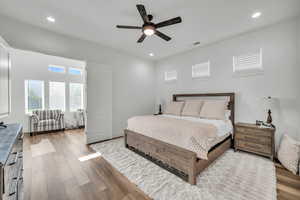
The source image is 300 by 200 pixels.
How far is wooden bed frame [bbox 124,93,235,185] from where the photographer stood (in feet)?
6.53

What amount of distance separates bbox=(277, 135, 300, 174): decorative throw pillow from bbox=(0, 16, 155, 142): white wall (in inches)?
160

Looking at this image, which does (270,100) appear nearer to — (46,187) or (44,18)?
(46,187)

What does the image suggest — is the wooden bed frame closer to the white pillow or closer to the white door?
the white pillow

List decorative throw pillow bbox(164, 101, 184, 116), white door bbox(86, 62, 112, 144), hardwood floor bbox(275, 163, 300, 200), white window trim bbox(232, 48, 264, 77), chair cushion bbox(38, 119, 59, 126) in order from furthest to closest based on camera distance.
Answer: chair cushion bbox(38, 119, 59, 126)
decorative throw pillow bbox(164, 101, 184, 116)
white door bbox(86, 62, 112, 144)
white window trim bbox(232, 48, 264, 77)
hardwood floor bbox(275, 163, 300, 200)

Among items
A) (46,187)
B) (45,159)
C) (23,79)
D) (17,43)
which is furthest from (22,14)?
(23,79)

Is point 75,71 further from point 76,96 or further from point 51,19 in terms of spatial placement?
point 51,19

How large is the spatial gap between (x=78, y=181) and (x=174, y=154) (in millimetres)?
1652

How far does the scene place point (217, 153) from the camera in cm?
263

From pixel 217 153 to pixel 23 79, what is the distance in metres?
7.10

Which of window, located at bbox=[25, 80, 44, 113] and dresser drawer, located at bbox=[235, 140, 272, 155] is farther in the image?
window, located at bbox=[25, 80, 44, 113]

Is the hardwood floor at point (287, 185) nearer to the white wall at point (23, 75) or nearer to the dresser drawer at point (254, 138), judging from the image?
the dresser drawer at point (254, 138)

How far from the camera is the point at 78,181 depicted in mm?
2055

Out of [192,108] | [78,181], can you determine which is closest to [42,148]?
[78,181]

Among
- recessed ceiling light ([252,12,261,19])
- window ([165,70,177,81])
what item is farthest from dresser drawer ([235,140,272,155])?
window ([165,70,177,81])
